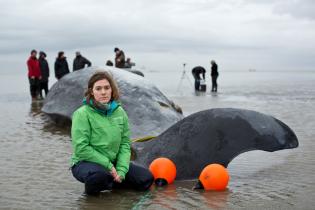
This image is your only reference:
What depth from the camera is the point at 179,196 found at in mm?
5242

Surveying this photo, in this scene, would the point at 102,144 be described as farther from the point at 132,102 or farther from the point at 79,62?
the point at 79,62

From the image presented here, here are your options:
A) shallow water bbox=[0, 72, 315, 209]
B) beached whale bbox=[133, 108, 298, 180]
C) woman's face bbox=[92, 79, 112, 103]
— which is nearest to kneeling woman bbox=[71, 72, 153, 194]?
woman's face bbox=[92, 79, 112, 103]

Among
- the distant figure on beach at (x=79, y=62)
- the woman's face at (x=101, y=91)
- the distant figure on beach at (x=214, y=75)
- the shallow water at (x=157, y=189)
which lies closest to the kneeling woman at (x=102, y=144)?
the woman's face at (x=101, y=91)

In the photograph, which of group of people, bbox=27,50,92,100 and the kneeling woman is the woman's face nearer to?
the kneeling woman

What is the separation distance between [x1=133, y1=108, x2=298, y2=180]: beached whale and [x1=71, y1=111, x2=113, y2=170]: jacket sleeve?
123 cm

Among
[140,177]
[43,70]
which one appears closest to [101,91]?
[140,177]

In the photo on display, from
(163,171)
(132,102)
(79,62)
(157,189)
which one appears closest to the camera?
(157,189)

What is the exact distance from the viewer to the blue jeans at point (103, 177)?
17.1 ft

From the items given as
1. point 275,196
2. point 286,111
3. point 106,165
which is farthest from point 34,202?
point 286,111

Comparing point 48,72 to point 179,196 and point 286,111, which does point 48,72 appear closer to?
point 286,111

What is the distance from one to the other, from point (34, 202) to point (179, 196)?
4.98 feet

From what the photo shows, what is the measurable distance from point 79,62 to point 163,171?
15255 mm

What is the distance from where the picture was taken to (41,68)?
64.5 ft

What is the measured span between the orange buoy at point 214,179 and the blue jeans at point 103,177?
0.61m
